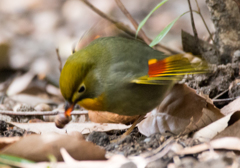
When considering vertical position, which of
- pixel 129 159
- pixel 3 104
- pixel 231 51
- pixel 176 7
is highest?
pixel 176 7

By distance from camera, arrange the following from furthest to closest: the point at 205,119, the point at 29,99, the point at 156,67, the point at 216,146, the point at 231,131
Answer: the point at 29,99
the point at 156,67
the point at 205,119
the point at 231,131
the point at 216,146

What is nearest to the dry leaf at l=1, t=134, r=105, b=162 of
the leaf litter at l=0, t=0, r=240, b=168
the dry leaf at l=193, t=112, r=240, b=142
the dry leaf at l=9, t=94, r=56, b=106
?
the leaf litter at l=0, t=0, r=240, b=168

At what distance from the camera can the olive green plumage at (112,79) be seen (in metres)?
1.83

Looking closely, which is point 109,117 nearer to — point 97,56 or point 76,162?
point 97,56

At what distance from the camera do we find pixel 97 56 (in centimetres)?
202

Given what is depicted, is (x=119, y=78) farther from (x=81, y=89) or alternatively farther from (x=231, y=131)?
(x=231, y=131)

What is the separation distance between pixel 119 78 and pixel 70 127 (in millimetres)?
639

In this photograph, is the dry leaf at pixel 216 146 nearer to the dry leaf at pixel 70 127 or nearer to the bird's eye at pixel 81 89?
the bird's eye at pixel 81 89

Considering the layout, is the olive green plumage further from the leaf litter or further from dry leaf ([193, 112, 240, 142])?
dry leaf ([193, 112, 240, 142])

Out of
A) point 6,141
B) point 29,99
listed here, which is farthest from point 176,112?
point 29,99

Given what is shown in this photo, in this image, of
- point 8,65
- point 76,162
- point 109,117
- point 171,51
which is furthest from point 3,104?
point 76,162

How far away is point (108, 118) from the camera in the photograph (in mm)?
2328

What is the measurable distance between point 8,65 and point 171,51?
2102 mm

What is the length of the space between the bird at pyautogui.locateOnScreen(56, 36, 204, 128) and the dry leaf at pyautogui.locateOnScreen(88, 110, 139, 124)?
0.94 ft
